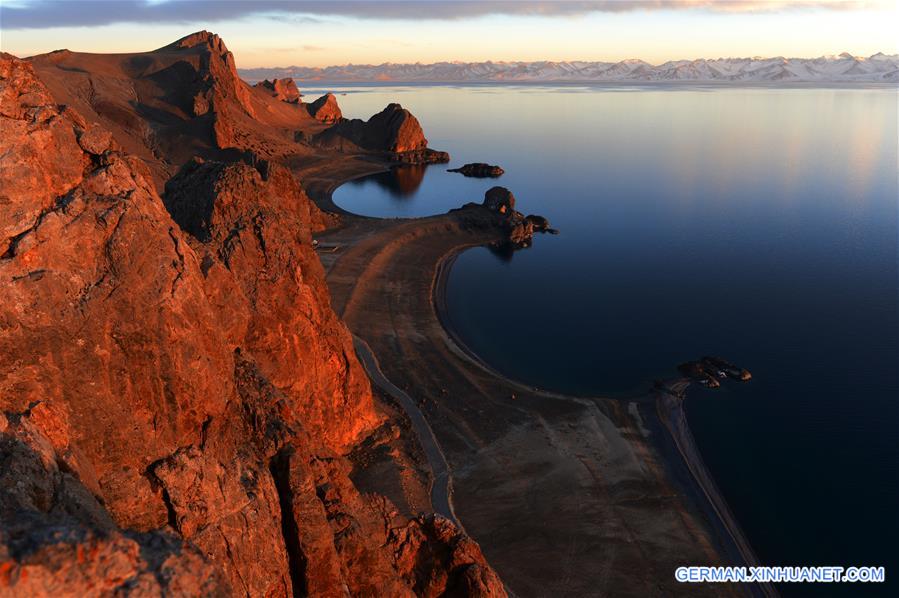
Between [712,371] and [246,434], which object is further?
[712,371]

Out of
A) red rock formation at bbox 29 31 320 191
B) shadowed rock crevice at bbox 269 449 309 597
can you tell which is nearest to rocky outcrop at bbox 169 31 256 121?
red rock formation at bbox 29 31 320 191

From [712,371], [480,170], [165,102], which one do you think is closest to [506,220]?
[712,371]

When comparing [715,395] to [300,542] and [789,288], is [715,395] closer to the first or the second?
[789,288]

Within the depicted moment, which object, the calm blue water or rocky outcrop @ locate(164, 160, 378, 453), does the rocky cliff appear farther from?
the calm blue water

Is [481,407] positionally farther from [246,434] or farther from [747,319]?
[747,319]

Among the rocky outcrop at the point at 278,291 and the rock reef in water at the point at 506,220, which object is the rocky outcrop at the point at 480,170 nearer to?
the rock reef in water at the point at 506,220
